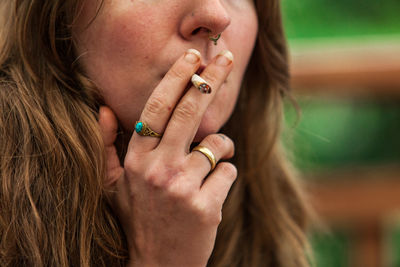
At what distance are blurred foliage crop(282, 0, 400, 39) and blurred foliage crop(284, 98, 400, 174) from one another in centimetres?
39

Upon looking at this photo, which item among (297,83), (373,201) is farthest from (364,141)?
(297,83)

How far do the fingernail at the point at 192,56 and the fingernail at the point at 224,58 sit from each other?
0.06 meters

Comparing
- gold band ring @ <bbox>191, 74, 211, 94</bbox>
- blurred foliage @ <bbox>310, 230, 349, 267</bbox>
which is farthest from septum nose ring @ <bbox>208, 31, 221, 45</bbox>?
blurred foliage @ <bbox>310, 230, 349, 267</bbox>

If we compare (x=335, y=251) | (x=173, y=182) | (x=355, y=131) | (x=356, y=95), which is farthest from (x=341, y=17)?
(x=173, y=182)

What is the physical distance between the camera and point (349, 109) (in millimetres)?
2855

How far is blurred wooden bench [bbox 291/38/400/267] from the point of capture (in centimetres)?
254

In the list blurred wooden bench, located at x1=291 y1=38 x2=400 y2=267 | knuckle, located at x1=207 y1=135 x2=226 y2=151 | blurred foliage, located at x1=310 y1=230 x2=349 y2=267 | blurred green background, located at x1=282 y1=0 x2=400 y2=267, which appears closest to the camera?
knuckle, located at x1=207 y1=135 x2=226 y2=151

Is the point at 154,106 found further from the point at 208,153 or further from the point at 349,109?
the point at 349,109

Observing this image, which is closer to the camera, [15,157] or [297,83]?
[15,157]

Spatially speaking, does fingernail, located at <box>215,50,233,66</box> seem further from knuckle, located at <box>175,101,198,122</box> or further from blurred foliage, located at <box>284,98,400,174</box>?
blurred foliage, located at <box>284,98,400,174</box>

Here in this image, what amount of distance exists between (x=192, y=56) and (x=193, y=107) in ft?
0.37

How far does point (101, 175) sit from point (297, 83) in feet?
5.42

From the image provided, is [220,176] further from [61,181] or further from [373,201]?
[373,201]

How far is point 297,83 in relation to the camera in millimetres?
2592
